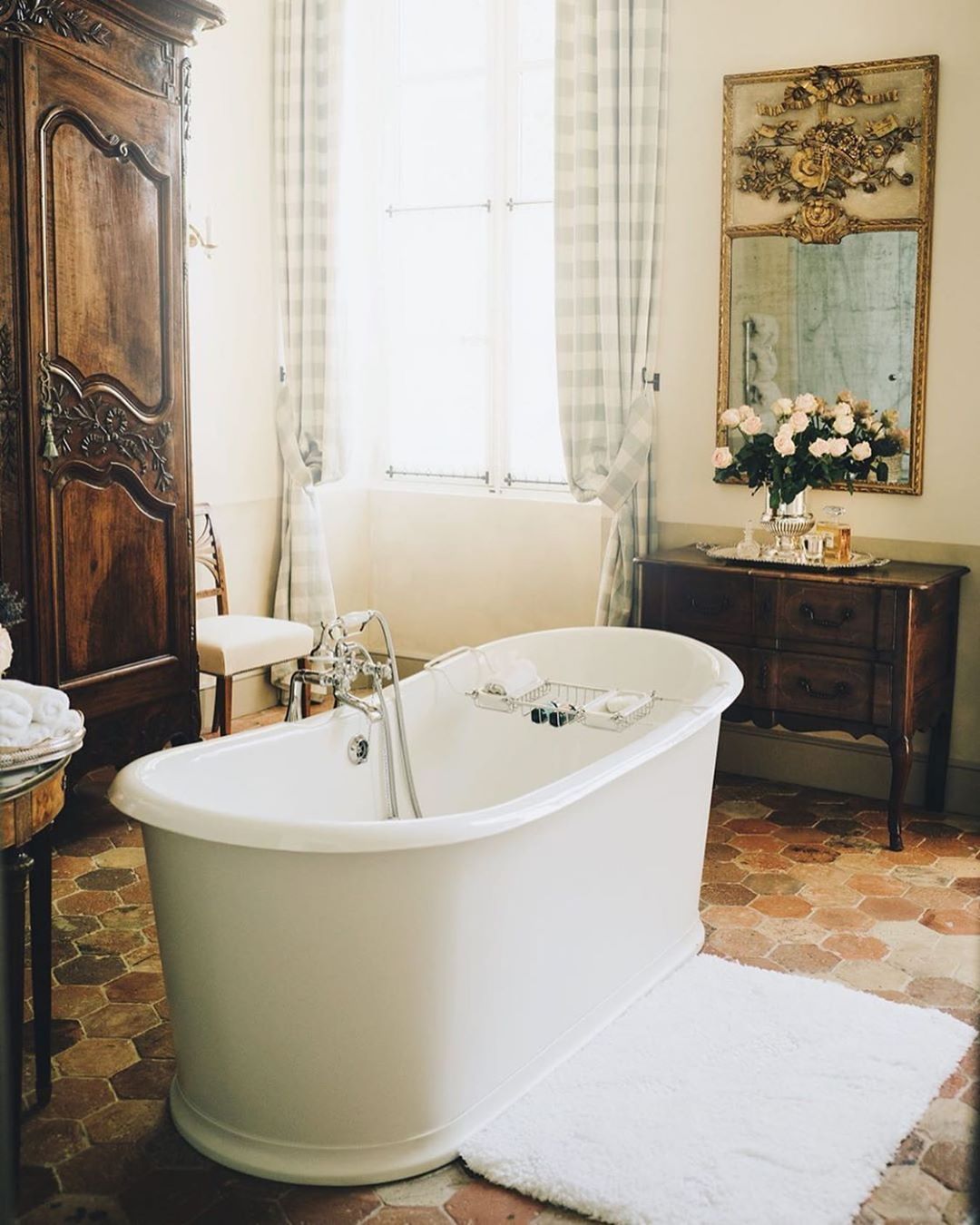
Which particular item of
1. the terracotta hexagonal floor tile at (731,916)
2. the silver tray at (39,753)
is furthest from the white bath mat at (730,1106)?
the silver tray at (39,753)

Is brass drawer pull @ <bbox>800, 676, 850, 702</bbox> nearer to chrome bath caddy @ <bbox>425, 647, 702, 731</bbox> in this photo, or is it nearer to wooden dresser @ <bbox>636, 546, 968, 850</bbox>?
wooden dresser @ <bbox>636, 546, 968, 850</bbox>

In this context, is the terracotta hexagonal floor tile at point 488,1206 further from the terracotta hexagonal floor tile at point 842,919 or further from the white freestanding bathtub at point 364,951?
the terracotta hexagonal floor tile at point 842,919

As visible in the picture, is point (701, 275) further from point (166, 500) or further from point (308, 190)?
point (166, 500)

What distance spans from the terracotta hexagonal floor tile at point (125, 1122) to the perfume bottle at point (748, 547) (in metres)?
2.41

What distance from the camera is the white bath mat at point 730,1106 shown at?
6.90 feet

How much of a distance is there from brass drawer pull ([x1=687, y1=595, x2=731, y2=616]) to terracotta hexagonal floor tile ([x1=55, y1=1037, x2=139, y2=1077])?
85.4 inches

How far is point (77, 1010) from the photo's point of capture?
9.05 feet

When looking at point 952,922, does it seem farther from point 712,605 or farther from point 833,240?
point 833,240

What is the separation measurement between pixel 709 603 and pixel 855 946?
1.25m

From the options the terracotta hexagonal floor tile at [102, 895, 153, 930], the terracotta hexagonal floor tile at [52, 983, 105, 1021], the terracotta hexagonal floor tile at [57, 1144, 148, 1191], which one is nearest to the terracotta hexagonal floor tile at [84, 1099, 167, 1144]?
the terracotta hexagonal floor tile at [57, 1144, 148, 1191]

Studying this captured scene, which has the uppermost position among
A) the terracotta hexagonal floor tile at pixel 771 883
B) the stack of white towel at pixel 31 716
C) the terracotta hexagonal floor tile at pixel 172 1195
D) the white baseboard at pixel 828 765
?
the stack of white towel at pixel 31 716

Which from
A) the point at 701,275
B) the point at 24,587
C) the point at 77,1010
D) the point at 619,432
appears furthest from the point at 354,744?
the point at 701,275

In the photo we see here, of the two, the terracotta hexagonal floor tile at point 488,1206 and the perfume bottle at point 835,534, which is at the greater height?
the perfume bottle at point 835,534

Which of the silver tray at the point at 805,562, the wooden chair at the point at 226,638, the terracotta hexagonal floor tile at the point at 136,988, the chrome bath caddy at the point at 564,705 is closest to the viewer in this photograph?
the terracotta hexagonal floor tile at the point at 136,988
